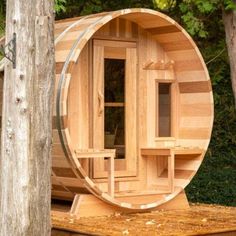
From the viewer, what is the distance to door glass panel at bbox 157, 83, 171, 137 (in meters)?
9.65

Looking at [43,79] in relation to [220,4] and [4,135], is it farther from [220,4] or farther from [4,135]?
[220,4]

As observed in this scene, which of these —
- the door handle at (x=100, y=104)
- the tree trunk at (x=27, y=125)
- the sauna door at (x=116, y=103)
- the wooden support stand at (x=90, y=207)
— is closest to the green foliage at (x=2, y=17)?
the sauna door at (x=116, y=103)

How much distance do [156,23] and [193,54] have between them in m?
0.54

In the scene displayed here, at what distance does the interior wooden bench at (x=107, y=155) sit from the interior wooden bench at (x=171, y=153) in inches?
29.1

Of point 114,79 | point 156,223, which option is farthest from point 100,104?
point 156,223

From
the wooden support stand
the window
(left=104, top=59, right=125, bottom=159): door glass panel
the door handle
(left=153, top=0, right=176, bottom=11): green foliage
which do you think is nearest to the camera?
the wooden support stand

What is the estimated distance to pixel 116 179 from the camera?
9.16 m

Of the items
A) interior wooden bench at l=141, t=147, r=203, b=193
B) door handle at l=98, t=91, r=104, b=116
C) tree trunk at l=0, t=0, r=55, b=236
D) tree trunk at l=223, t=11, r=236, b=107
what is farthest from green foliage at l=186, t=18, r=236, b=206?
tree trunk at l=0, t=0, r=55, b=236

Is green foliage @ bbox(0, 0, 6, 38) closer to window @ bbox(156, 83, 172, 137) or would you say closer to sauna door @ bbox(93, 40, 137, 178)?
sauna door @ bbox(93, 40, 137, 178)

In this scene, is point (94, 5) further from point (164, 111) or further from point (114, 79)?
point (114, 79)

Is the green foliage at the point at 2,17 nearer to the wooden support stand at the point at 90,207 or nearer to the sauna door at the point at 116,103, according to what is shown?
the sauna door at the point at 116,103

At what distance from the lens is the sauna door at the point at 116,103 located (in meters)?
8.95

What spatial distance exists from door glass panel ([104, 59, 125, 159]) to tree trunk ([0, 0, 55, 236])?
3.04 m

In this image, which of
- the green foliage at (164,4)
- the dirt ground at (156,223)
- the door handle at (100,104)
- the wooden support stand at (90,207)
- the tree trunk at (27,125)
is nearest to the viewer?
the tree trunk at (27,125)
